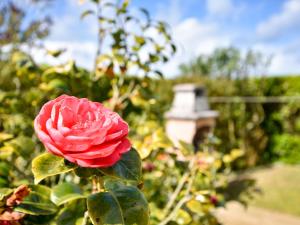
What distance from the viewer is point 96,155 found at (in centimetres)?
58

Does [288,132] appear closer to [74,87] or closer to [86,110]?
[74,87]

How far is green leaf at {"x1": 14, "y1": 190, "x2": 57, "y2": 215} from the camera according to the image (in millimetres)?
787

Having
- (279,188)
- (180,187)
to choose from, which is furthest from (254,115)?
(180,187)

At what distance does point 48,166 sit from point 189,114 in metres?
3.67

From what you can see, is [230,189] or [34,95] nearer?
[34,95]

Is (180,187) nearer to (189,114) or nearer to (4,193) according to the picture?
(4,193)

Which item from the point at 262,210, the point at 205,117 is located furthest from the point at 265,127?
the point at 205,117

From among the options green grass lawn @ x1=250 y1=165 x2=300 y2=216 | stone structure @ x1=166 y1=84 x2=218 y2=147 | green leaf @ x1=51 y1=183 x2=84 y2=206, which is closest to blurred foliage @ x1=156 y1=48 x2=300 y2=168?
green grass lawn @ x1=250 y1=165 x2=300 y2=216

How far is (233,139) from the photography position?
8367 mm

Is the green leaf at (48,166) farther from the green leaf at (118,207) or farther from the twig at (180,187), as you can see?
the twig at (180,187)

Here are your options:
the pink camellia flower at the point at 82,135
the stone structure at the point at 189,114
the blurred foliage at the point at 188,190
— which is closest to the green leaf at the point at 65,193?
the pink camellia flower at the point at 82,135

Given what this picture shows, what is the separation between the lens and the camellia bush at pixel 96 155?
612 millimetres

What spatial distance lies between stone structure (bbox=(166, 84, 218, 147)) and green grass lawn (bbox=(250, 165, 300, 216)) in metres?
2.21

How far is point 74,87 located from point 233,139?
723cm
